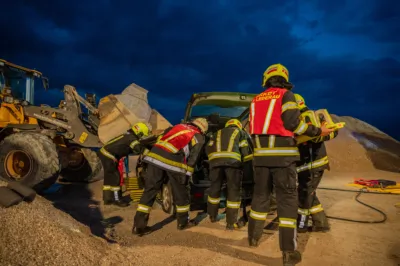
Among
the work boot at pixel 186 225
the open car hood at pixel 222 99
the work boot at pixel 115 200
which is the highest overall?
the open car hood at pixel 222 99

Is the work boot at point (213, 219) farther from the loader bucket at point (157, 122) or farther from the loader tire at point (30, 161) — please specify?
the loader tire at point (30, 161)

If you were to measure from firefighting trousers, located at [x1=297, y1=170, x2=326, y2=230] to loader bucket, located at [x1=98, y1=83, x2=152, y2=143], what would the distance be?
3835mm

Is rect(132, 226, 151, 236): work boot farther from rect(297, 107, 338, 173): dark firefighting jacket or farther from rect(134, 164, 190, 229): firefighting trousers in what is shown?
rect(297, 107, 338, 173): dark firefighting jacket

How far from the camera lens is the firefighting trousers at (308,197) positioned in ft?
13.1

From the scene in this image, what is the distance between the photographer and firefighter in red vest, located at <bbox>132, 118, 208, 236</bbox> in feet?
14.2

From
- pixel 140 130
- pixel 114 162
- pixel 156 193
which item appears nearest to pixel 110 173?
pixel 114 162

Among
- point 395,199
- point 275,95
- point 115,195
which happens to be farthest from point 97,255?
point 395,199

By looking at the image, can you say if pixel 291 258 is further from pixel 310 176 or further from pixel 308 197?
pixel 310 176

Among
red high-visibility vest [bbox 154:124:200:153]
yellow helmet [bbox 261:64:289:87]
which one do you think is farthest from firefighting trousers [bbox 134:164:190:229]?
yellow helmet [bbox 261:64:289:87]

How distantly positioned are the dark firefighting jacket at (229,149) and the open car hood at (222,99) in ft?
5.90

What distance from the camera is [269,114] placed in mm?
3307

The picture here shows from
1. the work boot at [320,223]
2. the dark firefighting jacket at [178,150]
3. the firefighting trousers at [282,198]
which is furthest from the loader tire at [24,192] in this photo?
the work boot at [320,223]

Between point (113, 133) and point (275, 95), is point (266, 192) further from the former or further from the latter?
point (113, 133)

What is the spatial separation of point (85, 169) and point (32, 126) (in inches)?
70.8
